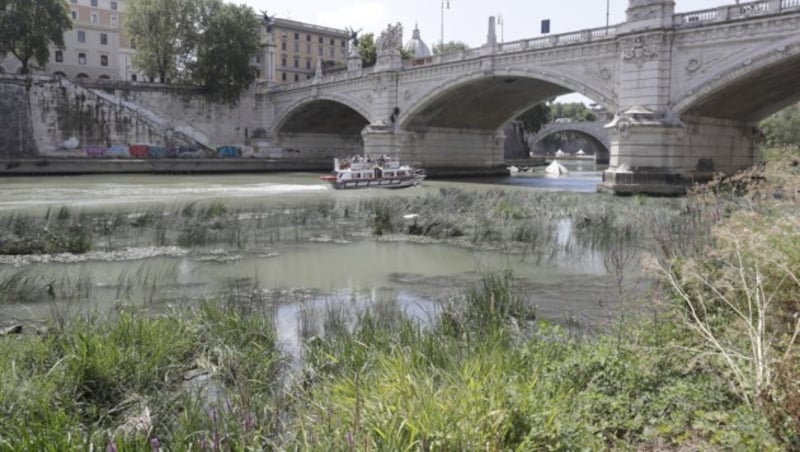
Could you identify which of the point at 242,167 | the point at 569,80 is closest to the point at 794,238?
the point at 569,80

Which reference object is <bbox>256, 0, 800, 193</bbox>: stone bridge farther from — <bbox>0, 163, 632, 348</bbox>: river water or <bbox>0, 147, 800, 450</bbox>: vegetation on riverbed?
<bbox>0, 147, 800, 450</bbox>: vegetation on riverbed

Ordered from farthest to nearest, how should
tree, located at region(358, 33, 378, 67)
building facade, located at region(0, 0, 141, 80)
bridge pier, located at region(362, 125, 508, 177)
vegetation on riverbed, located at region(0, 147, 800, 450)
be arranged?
tree, located at region(358, 33, 378, 67)
building facade, located at region(0, 0, 141, 80)
bridge pier, located at region(362, 125, 508, 177)
vegetation on riverbed, located at region(0, 147, 800, 450)

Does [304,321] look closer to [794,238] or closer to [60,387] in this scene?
[60,387]

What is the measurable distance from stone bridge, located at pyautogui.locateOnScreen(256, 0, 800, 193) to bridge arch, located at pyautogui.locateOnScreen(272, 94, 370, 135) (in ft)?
29.1

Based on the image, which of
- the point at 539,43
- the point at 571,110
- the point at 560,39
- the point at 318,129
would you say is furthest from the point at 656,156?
the point at 571,110

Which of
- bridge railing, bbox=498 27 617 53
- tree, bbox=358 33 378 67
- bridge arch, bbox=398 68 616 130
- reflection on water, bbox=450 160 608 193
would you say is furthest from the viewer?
tree, bbox=358 33 378 67

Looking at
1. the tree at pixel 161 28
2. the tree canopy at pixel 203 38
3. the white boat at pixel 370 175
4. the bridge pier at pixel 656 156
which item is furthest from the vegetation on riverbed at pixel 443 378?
the tree at pixel 161 28

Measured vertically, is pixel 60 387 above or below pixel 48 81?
below

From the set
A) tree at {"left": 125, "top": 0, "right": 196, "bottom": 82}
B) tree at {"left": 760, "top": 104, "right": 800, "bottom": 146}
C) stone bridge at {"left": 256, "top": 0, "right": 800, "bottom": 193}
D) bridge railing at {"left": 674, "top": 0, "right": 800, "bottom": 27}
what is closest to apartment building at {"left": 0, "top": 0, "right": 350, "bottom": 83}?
tree at {"left": 125, "top": 0, "right": 196, "bottom": 82}

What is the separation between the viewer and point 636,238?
1512 cm

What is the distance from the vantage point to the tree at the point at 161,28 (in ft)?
185

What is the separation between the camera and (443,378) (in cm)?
465

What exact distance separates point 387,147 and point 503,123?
10.3 meters

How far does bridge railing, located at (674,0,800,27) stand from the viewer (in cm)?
2442
